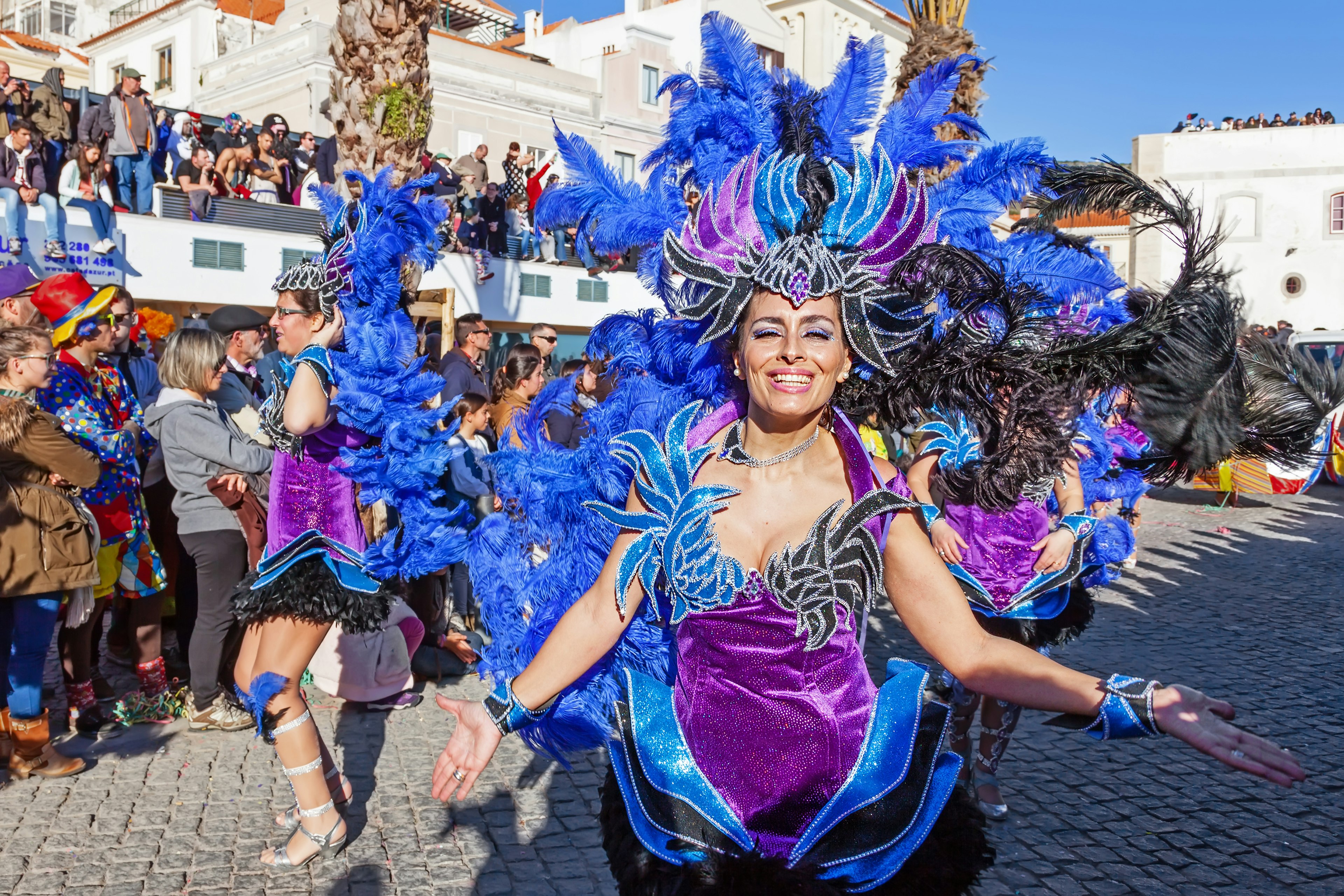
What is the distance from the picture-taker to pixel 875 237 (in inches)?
87.4

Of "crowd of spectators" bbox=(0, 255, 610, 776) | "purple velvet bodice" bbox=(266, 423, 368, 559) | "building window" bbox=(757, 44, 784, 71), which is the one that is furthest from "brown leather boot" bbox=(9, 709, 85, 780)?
"building window" bbox=(757, 44, 784, 71)

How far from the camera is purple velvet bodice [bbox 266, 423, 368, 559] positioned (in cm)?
354

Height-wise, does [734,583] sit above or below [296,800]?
above

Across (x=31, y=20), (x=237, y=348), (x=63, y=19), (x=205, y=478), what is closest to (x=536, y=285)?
(x=237, y=348)

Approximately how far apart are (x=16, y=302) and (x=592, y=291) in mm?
11035

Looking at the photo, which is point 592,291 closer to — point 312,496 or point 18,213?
point 18,213

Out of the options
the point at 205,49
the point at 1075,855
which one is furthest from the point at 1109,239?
the point at 1075,855

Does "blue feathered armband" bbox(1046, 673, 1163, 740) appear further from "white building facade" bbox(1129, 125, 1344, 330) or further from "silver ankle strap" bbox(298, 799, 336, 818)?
"white building facade" bbox(1129, 125, 1344, 330)

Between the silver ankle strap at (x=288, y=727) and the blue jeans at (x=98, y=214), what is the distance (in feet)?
28.1

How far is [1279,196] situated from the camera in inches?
1256

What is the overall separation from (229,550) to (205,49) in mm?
26710

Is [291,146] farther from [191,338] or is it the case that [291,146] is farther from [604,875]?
[604,875]

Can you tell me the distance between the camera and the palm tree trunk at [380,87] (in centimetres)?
679

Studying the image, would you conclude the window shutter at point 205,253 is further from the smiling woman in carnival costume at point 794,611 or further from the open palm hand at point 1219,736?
the open palm hand at point 1219,736
